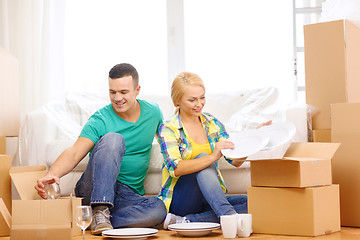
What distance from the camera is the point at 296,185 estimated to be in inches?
77.5

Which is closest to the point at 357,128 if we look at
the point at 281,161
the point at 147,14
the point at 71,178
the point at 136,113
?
the point at 281,161

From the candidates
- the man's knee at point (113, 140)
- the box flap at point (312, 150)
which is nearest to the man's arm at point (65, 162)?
the man's knee at point (113, 140)

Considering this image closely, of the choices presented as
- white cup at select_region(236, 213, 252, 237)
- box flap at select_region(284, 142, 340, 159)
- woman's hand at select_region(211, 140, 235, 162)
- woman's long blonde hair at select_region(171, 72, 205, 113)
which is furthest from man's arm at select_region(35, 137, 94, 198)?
box flap at select_region(284, 142, 340, 159)

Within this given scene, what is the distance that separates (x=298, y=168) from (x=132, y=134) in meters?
0.77

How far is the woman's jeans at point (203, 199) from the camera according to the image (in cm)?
206

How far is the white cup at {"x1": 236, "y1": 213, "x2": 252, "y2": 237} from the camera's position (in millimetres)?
1943

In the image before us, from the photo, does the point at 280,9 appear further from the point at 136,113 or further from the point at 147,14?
the point at 136,113

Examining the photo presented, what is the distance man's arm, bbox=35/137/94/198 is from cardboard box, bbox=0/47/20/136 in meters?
0.62

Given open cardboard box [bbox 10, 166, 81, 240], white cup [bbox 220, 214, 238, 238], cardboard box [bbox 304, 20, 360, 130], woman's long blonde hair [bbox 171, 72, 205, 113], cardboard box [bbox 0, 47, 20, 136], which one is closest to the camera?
open cardboard box [bbox 10, 166, 81, 240]

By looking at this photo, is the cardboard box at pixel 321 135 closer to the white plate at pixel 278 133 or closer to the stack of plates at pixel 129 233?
the white plate at pixel 278 133

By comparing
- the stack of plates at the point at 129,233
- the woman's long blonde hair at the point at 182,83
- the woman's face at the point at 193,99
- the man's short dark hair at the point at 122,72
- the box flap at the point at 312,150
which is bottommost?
the stack of plates at the point at 129,233

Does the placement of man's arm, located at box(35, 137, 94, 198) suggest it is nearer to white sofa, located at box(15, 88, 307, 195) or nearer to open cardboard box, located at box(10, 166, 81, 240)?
→ open cardboard box, located at box(10, 166, 81, 240)

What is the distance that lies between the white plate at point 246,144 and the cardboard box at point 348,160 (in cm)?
42

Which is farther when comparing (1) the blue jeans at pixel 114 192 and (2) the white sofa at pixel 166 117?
(2) the white sofa at pixel 166 117
